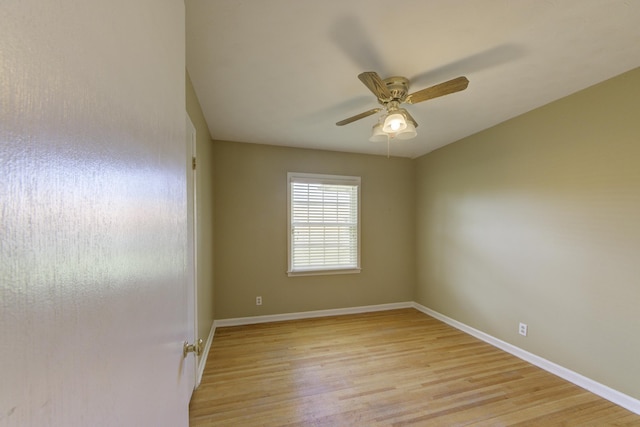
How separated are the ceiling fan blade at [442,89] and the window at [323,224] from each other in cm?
204

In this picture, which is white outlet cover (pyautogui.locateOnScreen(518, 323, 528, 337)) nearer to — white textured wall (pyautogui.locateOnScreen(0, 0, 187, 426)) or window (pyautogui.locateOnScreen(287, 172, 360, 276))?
window (pyautogui.locateOnScreen(287, 172, 360, 276))

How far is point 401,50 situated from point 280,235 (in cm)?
264

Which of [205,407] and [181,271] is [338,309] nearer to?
[205,407]

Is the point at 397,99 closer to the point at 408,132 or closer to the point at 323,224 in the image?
the point at 408,132

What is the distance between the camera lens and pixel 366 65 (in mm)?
1862

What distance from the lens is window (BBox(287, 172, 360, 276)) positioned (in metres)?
3.75

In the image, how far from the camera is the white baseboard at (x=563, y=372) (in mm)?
1956

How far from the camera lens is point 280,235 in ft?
12.1

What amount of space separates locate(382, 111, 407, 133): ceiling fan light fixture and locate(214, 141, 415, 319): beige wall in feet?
6.22

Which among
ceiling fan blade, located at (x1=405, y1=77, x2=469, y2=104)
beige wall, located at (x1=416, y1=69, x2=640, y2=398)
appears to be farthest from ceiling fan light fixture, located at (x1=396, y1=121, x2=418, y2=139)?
beige wall, located at (x1=416, y1=69, x2=640, y2=398)

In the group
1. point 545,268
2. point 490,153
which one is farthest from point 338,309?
point 490,153

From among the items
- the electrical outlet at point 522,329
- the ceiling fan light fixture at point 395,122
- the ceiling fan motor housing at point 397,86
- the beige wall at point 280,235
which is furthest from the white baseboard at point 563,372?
the ceiling fan motor housing at point 397,86

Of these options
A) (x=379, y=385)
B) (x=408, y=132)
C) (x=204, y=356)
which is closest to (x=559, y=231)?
(x=408, y=132)

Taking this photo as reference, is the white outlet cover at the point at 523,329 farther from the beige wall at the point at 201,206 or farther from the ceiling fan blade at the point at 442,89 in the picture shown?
the beige wall at the point at 201,206
